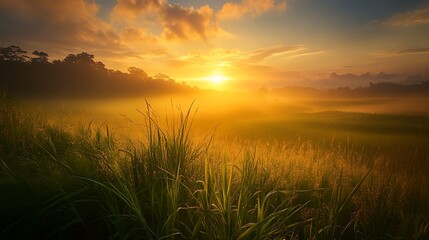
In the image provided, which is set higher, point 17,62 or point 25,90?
point 17,62

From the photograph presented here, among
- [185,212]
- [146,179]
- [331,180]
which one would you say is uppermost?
[146,179]

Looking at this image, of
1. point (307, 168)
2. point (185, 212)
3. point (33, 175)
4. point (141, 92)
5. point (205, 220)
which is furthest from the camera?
point (141, 92)

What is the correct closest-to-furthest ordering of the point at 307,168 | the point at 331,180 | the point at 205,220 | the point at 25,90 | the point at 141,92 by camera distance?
1. the point at 205,220
2. the point at 331,180
3. the point at 307,168
4. the point at 25,90
5. the point at 141,92

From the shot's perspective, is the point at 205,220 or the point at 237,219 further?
the point at 205,220

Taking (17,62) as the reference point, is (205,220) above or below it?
below

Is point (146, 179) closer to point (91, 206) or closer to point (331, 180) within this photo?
point (91, 206)

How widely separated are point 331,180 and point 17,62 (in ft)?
195

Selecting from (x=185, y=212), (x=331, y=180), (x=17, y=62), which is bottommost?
(x=331, y=180)

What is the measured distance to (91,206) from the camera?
139 inches

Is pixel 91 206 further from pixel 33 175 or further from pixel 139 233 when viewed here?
pixel 33 175

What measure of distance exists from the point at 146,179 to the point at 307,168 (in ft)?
14.1

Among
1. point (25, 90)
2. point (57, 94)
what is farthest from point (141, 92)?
point (25, 90)

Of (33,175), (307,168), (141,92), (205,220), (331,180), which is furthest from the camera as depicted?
(141,92)

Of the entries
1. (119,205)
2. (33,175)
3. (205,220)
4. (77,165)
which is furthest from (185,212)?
(33,175)
